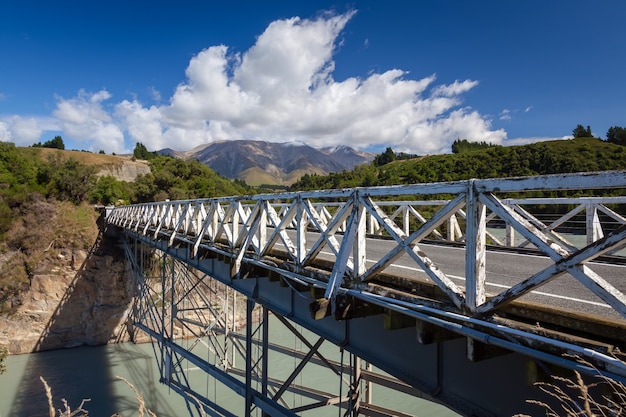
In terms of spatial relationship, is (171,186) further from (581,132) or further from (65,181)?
(581,132)

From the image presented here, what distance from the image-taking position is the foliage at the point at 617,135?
5056 cm

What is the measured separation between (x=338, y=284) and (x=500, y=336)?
1.58 metres

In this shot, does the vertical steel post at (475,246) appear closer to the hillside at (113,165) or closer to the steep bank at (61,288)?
the steep bank at (61,288)

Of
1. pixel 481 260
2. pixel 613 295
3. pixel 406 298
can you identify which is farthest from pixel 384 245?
pixel 613 295

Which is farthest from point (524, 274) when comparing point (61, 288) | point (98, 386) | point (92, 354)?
point (61, 288)

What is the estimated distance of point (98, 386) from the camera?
14922 millimetres

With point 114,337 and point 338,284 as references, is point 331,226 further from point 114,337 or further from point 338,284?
point 114,337

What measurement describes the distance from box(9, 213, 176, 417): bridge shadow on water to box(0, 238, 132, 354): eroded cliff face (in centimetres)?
4

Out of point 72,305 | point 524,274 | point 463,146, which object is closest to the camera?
point 524,274

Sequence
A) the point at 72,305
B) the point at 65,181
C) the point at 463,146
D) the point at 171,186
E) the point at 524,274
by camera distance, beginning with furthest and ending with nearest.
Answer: the point at 463,146, the point at 171,186, the point at 65,181, the point at 72,305, the point at 524,274

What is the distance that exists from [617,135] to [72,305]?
67923 mm

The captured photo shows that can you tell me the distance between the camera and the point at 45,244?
65.5 feet

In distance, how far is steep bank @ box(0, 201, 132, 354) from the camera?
60.0 feet

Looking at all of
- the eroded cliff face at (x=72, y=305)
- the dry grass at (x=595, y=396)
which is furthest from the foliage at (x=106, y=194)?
the dry grass at (x=595, y=396)
